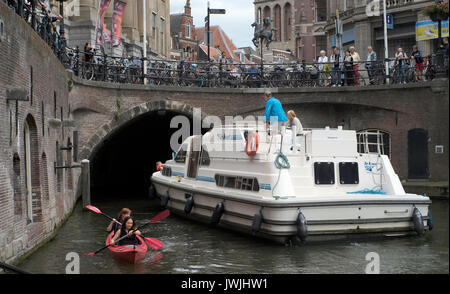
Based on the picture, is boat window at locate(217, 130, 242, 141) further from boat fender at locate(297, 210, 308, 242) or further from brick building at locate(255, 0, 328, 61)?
brick building at locate(255, 0, 328, 61)

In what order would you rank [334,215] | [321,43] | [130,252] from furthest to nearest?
1. [321,43]
2. [334,215]
3. [130,252]

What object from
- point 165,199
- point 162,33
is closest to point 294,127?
point 165,199

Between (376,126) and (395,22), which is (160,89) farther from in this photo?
(395,22)

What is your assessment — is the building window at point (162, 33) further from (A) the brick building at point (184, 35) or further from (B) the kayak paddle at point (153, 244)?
(B) the kayak paddle at point (153, 244)

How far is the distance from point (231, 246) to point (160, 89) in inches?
449

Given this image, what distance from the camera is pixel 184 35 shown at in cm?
7344

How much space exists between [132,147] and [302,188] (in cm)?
1982

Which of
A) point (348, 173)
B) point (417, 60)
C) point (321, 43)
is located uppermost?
point (321, 43)

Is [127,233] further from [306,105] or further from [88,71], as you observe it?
[306,105]

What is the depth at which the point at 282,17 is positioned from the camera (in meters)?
71.8

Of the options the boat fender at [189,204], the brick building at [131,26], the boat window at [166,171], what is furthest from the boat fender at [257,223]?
the brick building at [131,26]

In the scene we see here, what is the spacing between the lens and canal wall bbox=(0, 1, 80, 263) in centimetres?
911

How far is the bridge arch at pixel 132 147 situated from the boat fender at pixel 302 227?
11526mm

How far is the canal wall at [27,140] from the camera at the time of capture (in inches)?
359
